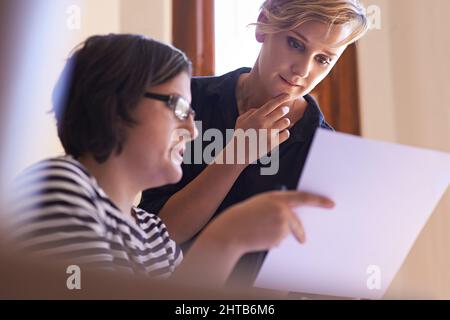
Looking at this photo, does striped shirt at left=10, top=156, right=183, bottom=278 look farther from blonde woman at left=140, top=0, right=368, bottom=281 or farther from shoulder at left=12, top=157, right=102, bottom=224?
A: blonde woman at left=140, top=0, right=368, bottom=281

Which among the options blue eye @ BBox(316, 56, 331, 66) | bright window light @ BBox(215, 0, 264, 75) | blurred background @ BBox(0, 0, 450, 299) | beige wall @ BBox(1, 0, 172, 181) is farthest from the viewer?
bright window light @ BBox(215, 0, 264, 75)

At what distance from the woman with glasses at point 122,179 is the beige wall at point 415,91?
1.14m

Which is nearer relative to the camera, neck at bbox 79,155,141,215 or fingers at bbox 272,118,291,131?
neck at bbox 79,155,141,215

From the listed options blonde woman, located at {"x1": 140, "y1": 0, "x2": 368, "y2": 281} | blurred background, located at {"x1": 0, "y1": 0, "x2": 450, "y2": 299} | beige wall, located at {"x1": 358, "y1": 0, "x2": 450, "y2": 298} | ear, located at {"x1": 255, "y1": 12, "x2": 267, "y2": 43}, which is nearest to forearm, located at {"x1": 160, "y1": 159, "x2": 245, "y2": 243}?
blonde woman, located at {"x1": 140, "y1": 0, "x2": 368, "y2": 281}

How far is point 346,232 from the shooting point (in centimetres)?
66

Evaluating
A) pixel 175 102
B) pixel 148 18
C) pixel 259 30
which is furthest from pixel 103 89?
pixel 148 18

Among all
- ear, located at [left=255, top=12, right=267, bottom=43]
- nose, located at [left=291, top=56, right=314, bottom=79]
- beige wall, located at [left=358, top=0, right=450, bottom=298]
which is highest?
ear, located at [left=255, top=12, right=267, bottom=43]

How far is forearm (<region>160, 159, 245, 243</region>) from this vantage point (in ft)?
2.98

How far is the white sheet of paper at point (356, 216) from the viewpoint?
0.60 metres

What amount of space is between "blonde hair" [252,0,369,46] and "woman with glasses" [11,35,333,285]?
348 millimetres

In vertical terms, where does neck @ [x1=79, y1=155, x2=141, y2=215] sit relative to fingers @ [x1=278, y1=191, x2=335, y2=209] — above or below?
below

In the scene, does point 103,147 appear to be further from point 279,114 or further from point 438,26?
point 438,26
